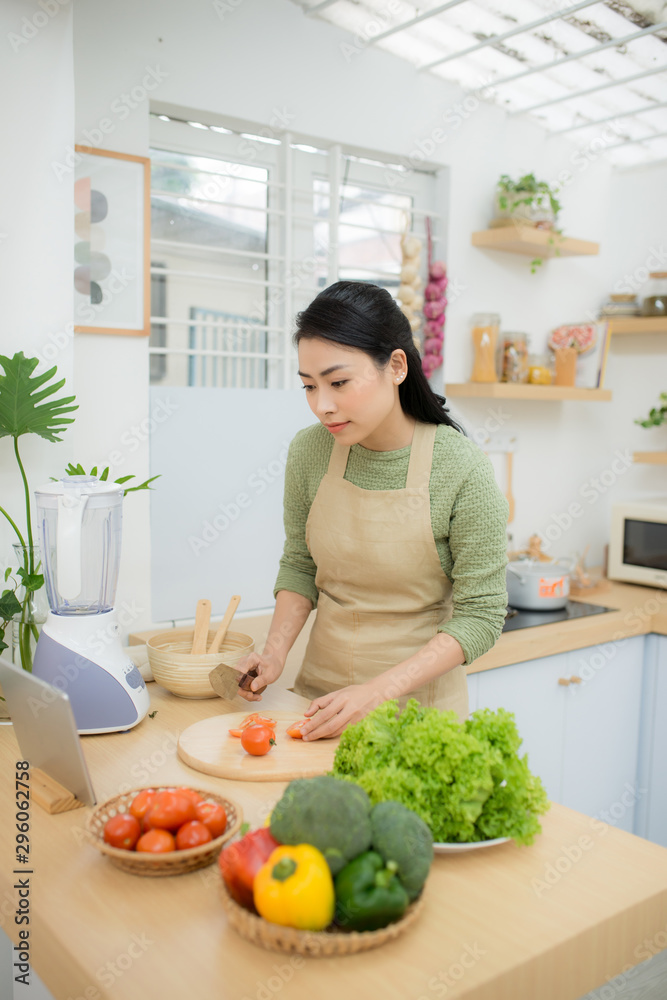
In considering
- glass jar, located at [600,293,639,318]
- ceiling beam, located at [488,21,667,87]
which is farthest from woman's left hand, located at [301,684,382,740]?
glass jar, located at [600,293,639,318]

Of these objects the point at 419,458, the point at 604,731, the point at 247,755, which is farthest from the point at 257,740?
the point at 604,731

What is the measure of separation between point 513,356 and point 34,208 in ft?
5.64

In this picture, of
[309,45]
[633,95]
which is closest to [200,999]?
[309,45]

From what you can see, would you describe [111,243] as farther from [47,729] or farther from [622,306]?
[622,306]

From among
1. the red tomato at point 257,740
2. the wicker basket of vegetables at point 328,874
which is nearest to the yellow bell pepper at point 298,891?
the wicker basket of vegetables at point 328,874

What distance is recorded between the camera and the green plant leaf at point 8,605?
1458 mm

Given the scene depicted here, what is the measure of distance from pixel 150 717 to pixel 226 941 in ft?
2.23

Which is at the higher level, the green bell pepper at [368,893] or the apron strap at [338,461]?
the apron strap at [338,461]

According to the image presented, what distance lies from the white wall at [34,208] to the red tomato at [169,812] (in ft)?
2.75

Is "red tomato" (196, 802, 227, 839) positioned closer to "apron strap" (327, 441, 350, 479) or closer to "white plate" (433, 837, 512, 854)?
"white plate" (433, 837, 512, 854)

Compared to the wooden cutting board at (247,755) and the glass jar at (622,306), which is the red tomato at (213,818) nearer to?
the wooden cutting board at (247,755)

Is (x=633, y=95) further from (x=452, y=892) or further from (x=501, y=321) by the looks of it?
(x=452, y=892)

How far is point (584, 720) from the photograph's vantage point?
255 cm

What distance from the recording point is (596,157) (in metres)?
3.22
